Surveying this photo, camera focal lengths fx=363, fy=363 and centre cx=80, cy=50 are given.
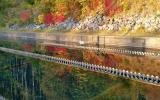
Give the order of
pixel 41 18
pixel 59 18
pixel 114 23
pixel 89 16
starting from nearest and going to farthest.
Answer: pixel 114 23 < pixel 89 16 < pixel 59 18 < pixel 41 18

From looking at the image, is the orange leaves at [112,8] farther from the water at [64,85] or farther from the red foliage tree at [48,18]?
the water at [64,85]

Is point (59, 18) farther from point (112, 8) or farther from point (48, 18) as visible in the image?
point (112, 8)

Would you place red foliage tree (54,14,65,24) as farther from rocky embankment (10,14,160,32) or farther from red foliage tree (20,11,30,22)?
red foliage tree (20,11,30,22)

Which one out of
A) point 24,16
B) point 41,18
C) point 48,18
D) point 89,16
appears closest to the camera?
point 89,16

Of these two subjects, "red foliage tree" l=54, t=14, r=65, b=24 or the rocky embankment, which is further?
"red foliage tree" l=54, t=14, r=65, b=24

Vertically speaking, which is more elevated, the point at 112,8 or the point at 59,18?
the point at 112,8

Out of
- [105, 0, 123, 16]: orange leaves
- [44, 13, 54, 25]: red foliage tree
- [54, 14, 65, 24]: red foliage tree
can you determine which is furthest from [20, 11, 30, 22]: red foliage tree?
[105, 0, 123, 16]: orange leaves

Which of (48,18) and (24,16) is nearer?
(48,18)

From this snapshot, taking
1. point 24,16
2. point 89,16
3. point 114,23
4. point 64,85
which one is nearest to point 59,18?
point 89,16

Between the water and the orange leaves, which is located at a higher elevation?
the orange leaves

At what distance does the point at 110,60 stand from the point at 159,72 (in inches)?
235

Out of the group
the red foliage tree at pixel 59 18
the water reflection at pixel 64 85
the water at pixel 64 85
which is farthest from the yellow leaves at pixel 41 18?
the water reflection at pixel 64 85

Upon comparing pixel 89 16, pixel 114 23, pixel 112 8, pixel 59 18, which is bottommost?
pixel 114 23

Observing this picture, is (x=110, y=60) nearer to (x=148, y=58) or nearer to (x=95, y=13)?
(x=148, y=58)
